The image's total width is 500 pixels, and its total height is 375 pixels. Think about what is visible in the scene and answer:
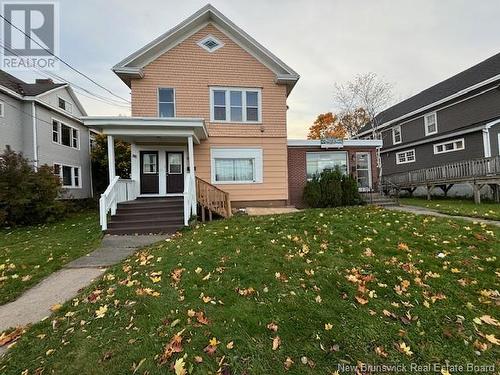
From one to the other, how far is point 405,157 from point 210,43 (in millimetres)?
18744

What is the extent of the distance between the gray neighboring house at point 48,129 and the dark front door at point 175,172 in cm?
582

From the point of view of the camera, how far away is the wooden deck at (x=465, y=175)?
13.2m

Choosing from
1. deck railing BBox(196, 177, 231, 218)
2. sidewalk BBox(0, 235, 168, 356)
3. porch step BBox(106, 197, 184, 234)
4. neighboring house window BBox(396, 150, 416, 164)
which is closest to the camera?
sidewalk BBox(0, 235, 168, 356)

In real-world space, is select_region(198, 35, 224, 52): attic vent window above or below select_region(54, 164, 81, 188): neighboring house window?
above

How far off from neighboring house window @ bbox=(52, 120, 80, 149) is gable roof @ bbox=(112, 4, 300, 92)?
345 inches

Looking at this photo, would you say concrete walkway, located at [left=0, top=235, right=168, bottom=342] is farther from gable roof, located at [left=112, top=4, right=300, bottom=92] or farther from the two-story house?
gable roof, located at [left=112, top=4, right=300, bottom=92]

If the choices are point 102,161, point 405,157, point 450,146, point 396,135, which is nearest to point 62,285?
point 102,161

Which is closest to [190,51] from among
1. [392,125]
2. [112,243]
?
[112,243]

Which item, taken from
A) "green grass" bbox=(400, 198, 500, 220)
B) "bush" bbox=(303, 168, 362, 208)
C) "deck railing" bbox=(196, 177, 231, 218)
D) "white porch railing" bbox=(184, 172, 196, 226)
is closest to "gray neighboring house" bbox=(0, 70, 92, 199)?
"deck railing" bbox=(196, 177, 231, 218)

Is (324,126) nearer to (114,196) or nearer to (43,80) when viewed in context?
(43,80)

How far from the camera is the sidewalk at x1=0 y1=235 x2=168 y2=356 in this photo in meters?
3.70

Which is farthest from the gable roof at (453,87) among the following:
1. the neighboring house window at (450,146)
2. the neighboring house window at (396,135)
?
the neighboring house window at (450,146)

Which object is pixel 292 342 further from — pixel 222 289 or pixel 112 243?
pixel 112 243

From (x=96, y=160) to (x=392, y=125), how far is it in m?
25.1
